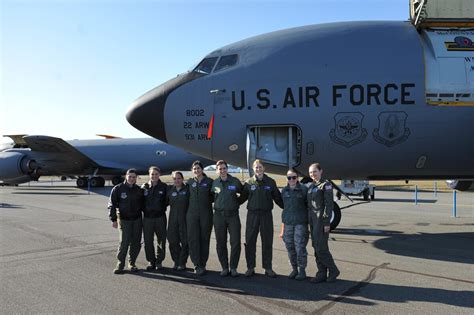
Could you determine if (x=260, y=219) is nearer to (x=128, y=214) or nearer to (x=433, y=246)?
(x=128, y=214)

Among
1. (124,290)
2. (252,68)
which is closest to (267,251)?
(124,290)

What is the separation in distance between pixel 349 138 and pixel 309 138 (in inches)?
32.6

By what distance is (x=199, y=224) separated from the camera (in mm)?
6324

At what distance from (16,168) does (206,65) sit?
27.8 meters

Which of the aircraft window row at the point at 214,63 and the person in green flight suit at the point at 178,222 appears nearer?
the person in green flight suit at the point at 178,222

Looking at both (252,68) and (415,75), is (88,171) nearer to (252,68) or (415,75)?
(252,68)

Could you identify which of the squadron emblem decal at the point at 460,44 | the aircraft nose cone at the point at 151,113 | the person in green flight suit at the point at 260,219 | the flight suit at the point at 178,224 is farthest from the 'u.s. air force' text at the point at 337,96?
the flight suit at the point at 178,224

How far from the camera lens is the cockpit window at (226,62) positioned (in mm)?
8609

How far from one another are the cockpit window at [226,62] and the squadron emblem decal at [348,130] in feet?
8.54

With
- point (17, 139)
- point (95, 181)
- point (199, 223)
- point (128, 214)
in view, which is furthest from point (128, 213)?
point (17, 139)

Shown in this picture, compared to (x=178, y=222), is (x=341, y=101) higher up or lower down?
higher up

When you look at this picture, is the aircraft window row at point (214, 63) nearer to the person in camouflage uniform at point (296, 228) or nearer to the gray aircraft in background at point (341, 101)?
Result: the gray aircraft in background at point (341, 101)

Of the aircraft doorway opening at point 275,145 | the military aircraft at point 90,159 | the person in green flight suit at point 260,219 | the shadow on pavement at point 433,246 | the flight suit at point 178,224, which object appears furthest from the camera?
the military aircraft at point 90,159

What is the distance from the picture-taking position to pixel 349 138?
802cm
